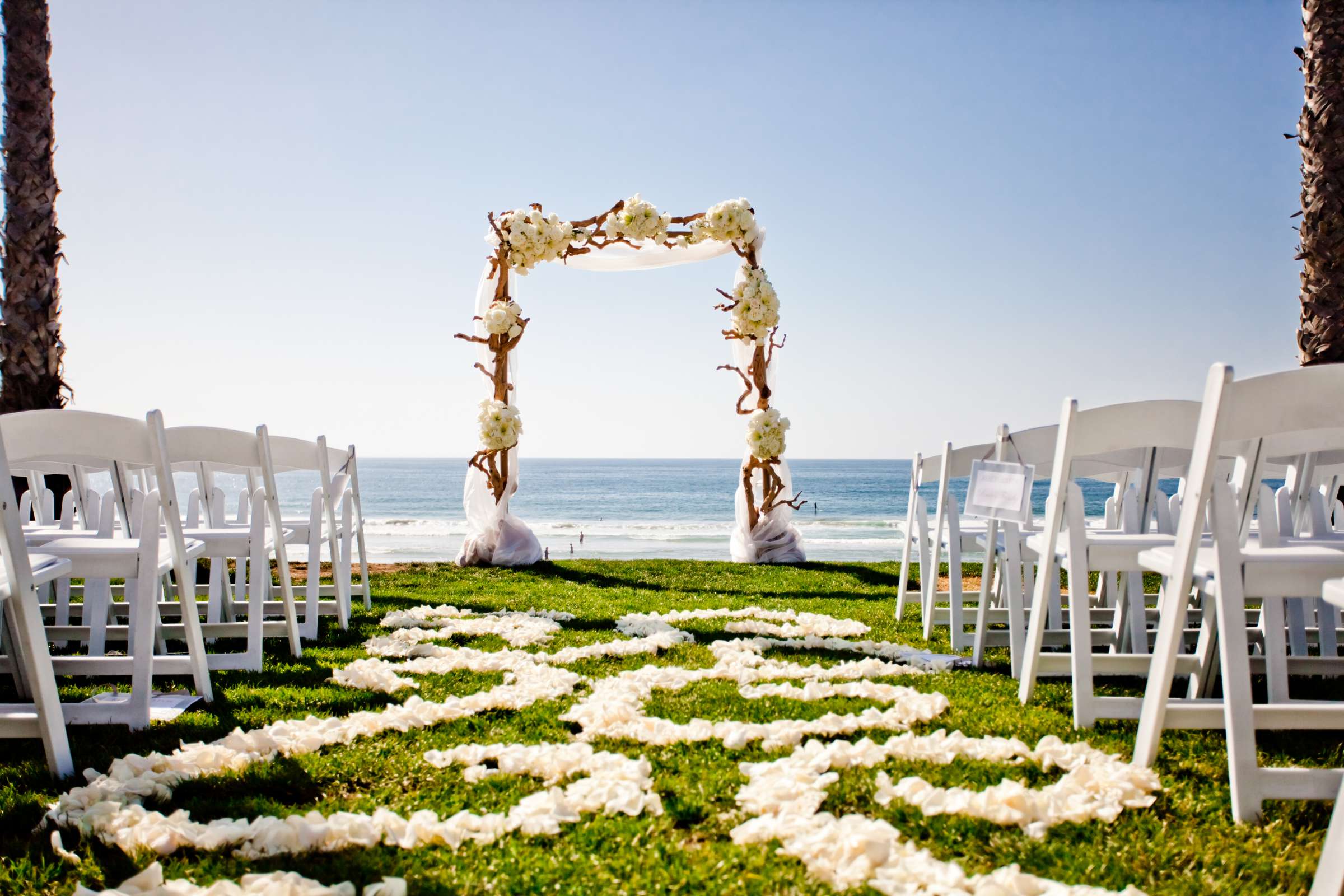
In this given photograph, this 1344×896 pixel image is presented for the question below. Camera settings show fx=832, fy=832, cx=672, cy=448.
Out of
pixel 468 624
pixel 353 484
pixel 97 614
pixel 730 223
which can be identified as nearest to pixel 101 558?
pixel 97 614

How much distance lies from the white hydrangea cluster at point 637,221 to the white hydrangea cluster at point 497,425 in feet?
8.19

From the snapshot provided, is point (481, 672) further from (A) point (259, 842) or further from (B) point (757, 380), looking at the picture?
(B) point (757, 380)

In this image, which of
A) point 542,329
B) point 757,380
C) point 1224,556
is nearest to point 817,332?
point 542,329

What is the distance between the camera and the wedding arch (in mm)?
9734

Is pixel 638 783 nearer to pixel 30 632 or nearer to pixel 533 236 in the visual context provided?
pixel 30 632

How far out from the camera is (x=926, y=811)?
212cm

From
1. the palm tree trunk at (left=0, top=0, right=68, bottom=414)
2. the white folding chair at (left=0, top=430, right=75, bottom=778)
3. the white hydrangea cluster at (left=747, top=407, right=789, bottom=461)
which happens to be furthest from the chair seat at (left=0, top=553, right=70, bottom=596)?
the white hydrangea cluster at (left=747, top=407, right=789, bottom=461)

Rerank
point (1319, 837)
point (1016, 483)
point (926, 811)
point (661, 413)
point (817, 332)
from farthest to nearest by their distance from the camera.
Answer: point (661, 413)
point (817, 332)
point (1016, 483)
point (926, 811)
point (1319, 837)

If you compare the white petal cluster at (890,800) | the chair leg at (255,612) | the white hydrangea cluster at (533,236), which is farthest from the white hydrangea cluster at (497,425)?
the white petal cluster at (890,800)

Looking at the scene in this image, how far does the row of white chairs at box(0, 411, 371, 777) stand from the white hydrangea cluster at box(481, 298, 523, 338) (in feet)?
11.4

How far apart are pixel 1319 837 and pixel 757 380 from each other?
823 cm

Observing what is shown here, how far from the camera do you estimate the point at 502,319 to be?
9.62 metres

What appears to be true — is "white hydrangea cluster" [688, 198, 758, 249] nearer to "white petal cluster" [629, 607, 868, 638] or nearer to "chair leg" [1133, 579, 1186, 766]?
"white petal cluster" [629, 607, 868, 638]

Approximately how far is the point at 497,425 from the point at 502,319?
1.23 m
